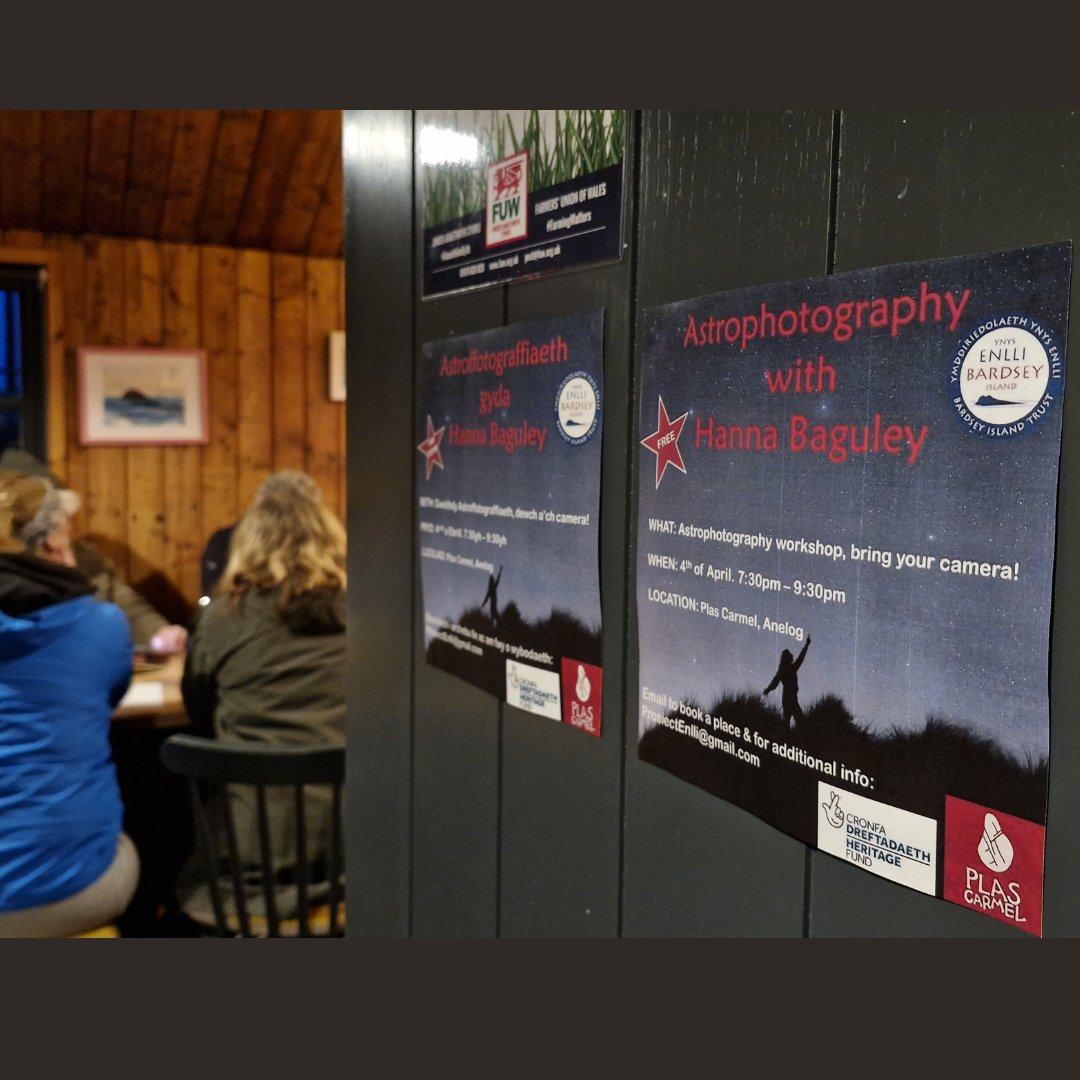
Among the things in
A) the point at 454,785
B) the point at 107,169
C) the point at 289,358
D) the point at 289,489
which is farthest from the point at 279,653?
the point at 289,358

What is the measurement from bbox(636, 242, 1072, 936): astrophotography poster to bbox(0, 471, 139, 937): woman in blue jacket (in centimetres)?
159

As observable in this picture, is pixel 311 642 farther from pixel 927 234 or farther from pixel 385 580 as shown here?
pixel 927 234

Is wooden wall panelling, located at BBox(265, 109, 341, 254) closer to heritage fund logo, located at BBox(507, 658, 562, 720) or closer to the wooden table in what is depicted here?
the wooden table

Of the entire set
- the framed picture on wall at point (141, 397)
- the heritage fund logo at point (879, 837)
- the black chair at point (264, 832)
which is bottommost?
the black chair at point (264, 832)

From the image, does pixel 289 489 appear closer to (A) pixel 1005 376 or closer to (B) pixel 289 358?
(B) pixel 289 358

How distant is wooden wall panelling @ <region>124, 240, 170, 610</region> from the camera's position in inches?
153

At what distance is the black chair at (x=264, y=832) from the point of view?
1867 millimetres

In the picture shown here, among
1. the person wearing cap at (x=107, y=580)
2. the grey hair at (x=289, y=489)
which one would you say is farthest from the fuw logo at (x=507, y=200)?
the person wearing cap at (x=107, y=580)

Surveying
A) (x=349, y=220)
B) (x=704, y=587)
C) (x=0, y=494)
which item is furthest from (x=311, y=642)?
(x=704, y=587)

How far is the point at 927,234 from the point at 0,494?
2153 millimetres

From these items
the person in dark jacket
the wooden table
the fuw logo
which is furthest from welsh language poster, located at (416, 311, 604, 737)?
the wooden table

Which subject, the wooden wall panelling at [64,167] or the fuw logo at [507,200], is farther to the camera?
the wooden wall panelling at [64,167]

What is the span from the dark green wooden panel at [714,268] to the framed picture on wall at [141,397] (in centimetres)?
342

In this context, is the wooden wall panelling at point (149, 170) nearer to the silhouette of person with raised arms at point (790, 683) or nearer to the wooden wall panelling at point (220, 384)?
the wooden wall panelling at point (220, 384)
